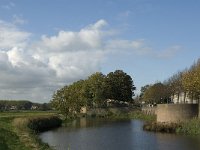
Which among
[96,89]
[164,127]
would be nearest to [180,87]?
[96,89]

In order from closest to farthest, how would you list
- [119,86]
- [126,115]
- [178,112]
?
[178,112], [126,115], [119,86]

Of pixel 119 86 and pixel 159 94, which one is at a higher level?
pixel 119 86

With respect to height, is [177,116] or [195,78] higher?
[195,78]

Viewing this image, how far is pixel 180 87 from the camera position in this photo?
99.8 m

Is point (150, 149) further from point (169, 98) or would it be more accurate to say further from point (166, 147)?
point (169, 98)

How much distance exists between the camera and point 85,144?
141ft

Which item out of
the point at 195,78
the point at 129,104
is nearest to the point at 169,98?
the point at 129,104

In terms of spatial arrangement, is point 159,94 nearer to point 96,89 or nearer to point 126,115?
point 126,115

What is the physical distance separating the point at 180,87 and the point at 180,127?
41.6 m

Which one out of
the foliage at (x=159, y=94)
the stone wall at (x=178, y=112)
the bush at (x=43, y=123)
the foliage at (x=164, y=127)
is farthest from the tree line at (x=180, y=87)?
the bush at (x=43, y=123)

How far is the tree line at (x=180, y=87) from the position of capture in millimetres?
69188

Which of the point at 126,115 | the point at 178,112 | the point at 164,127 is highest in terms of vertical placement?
the point at 126,115

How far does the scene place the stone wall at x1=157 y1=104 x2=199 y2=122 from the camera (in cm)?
6252

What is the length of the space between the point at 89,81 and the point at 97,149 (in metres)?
96.2
